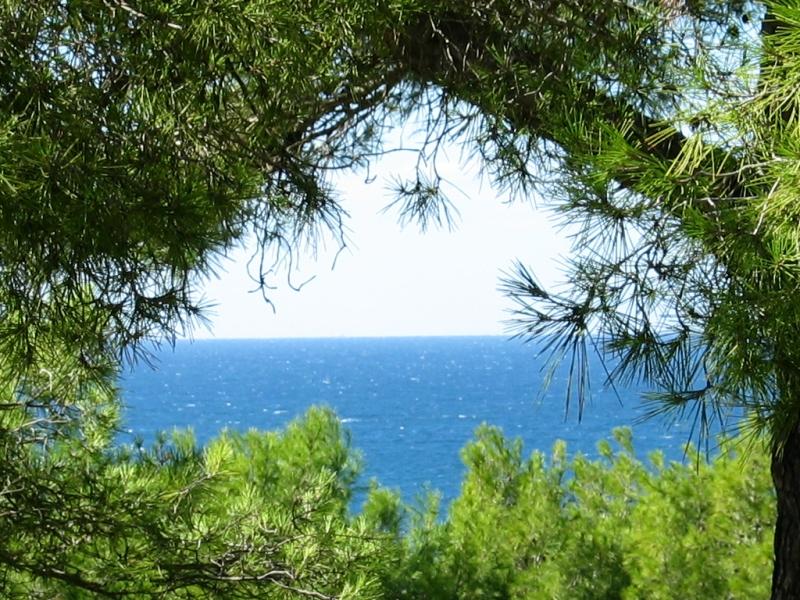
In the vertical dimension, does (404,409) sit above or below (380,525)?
below

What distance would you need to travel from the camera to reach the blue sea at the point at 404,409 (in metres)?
22.7

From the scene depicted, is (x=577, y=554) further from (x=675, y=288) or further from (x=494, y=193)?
(x=675, y=288)

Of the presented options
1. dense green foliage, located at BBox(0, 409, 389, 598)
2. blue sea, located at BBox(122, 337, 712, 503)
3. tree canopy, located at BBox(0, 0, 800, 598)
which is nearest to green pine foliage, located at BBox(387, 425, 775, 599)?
dense green foliage, located at BBox(0, 409, 389, 598)

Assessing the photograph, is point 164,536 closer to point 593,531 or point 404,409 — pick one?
point 593,531

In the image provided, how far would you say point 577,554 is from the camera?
5.66 meters

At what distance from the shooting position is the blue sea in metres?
22.7

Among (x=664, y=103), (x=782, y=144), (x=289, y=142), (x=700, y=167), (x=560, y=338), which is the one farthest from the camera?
(x=289, y=142)

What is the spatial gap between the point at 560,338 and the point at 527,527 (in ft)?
13.7

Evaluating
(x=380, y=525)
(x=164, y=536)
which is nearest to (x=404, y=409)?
(x=380, y=525)

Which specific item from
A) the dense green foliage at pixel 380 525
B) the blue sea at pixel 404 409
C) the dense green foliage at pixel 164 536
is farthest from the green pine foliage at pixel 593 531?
the blue sea at pixel 404 409

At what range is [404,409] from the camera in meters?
31.4

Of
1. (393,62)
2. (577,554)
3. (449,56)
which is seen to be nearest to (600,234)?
(449,56)

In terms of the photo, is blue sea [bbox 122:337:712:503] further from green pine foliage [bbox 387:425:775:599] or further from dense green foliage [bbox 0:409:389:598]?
dense green foliage [bbox 0:409:389:598]

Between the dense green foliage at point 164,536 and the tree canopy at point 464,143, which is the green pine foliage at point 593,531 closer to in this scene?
the dense green foliage at point 164,536
